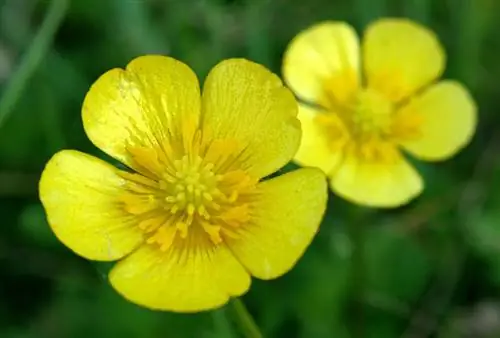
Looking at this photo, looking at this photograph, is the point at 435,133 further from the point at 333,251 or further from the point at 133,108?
the point at 133,108

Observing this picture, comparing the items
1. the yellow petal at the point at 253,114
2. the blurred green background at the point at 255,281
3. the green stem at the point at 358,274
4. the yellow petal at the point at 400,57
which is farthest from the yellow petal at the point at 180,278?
the yellow petal at the point at 400,57

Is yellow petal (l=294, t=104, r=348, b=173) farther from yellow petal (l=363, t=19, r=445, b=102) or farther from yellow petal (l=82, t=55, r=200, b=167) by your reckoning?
yellow petal (l=82, t=55, r=200, b=167)

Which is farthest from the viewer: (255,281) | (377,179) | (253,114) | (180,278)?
(255,281)

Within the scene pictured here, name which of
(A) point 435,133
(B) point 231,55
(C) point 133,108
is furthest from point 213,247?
(B) point 231,55

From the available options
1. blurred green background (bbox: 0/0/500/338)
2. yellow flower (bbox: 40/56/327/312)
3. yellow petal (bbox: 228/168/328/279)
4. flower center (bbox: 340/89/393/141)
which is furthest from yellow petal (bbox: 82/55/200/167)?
flower center (bbox: 340/89/393/141)

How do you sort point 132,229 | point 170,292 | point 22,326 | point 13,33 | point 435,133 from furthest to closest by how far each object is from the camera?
point 13,33
point 22,326
point 435,133
point 132,229
point 170,292

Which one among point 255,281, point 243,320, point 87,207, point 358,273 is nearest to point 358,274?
point 358,273

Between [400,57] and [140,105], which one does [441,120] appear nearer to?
[400,57]
